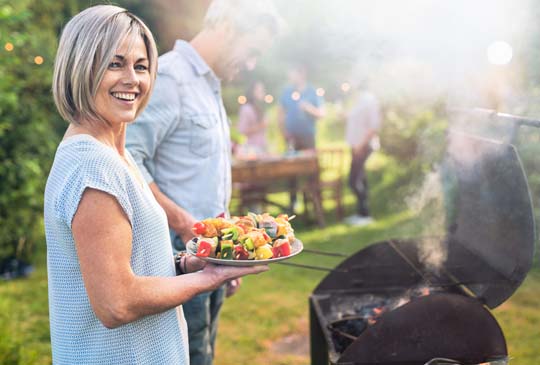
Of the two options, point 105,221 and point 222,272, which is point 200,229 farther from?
point 105,221

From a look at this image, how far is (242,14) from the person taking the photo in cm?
252

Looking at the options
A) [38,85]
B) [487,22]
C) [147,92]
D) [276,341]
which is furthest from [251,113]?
[147,92]

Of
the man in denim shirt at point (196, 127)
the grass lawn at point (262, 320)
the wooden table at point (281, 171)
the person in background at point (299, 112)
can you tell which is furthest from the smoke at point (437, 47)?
the man in denim shirt at point (196, 127)

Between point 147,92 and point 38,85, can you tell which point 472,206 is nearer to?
point 147,92

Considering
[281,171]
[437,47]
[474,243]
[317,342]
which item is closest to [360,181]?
[281,171]

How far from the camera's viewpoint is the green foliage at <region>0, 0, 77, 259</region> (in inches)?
208

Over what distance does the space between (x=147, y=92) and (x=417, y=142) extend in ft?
23.3

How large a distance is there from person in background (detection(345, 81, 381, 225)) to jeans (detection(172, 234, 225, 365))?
539cm

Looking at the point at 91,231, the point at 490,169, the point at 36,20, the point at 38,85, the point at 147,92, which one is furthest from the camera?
the point at 36,20

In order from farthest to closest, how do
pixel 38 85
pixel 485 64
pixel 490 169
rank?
pixel 485 64 → pixel 38 85 → pixel 490 169

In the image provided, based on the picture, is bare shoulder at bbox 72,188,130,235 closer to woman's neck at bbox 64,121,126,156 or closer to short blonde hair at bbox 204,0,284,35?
woman's neck at bbox 64,121,126,156

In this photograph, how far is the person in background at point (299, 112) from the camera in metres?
8.28

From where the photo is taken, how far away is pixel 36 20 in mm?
7676

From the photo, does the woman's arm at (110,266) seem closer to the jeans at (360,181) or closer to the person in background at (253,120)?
the person in background at (253,120)
